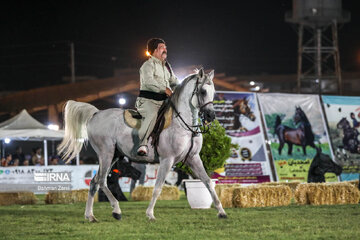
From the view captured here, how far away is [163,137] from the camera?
10.3 m

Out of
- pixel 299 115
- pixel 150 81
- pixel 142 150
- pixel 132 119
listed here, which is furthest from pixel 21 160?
pixel 142 150

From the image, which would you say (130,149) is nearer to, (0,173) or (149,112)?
(149,112)

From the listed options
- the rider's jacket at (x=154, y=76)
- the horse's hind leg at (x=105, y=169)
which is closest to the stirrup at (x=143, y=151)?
the horse's hind leg at (x=105, y=169)

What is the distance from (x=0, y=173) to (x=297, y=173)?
36.1 ft

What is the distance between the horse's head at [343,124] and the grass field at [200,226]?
1447 centimetres

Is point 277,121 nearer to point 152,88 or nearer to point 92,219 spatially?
point 152,88

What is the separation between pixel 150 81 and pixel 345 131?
16614mm

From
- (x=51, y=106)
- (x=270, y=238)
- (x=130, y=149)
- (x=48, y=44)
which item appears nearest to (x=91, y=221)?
(x=130, y=149)

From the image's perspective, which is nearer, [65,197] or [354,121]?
[65,197]

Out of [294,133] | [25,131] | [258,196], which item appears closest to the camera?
[258,196]

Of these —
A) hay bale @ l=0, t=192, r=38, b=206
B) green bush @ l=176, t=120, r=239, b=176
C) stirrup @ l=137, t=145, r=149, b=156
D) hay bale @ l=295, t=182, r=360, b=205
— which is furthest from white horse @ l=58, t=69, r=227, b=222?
hay bale @ l=0, t=192, r=38, b=206

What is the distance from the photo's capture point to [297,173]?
24.0m

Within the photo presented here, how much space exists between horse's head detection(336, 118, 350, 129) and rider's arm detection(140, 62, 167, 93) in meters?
16.3

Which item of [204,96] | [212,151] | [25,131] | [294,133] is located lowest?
[212,151]
